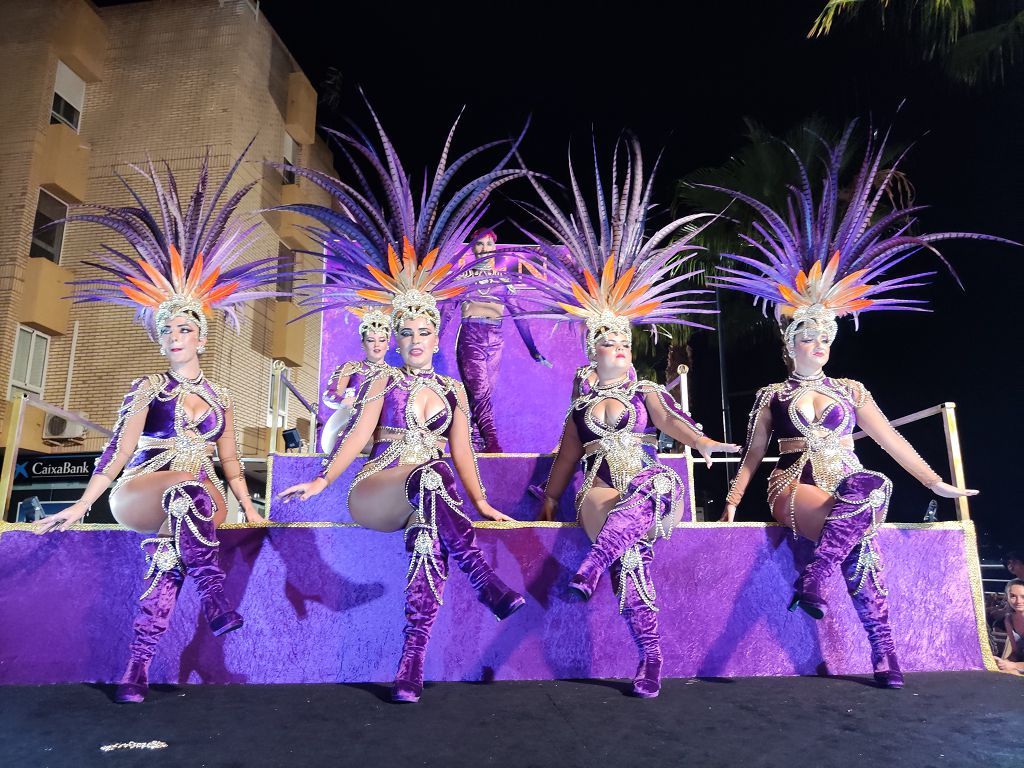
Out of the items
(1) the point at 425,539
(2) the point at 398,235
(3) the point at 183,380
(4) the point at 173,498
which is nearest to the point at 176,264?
(3) the point at 183,380

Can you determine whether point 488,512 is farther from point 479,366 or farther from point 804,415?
point 479,366

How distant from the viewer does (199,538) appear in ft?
10.2

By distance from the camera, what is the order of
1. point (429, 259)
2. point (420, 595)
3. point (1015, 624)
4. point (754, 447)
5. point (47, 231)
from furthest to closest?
point (47, 231) → point (1015, 624) → point (754, 447) → point (429, 259) → point (420, 595)

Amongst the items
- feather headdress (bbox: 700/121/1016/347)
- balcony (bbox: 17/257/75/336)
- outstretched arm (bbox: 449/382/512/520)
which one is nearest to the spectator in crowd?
feather headdress (bbox: 700/121/1016/347)

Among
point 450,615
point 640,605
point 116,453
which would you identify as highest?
point 116,453

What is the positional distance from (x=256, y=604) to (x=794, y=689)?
2.47 meters

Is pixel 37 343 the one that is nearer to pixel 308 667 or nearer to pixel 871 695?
pixel 308 667

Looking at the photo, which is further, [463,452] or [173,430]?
[463,452]

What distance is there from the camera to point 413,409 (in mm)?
3414

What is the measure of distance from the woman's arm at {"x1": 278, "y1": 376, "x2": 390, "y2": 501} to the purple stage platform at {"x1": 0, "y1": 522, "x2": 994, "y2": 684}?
0.42 metres

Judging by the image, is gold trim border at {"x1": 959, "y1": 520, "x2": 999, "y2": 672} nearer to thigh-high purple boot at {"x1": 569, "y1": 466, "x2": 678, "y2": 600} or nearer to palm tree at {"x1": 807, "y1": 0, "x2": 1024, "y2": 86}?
thigh-high purple boot at {"x1": 569, "y1": 466, "x2": 678, "y2": 600}

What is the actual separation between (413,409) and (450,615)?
997 millimetres

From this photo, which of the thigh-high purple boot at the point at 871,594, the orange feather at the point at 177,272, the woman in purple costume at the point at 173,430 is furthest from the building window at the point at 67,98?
the thigh-high purple boot at the point at 871,594

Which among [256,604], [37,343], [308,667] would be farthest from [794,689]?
[37,343]
